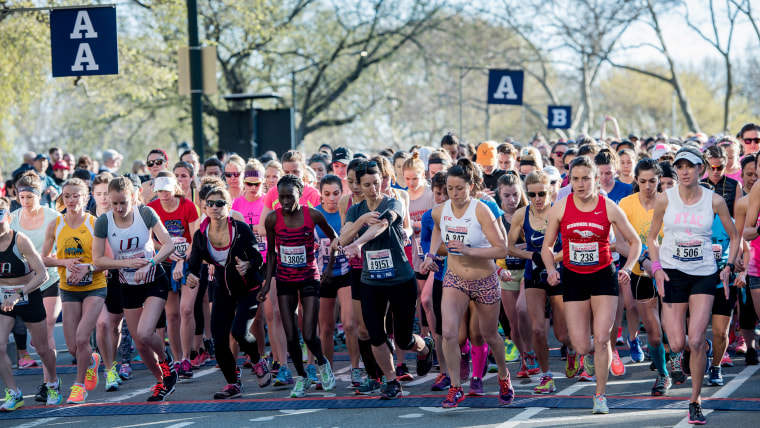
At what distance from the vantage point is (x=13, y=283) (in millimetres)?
7898

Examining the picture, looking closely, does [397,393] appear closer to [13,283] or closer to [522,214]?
[522,214]

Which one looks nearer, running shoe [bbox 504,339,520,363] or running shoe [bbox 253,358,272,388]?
running shoe [bbox 253,358,272,388]

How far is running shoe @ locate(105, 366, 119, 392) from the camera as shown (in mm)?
8422

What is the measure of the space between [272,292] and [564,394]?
272 cm

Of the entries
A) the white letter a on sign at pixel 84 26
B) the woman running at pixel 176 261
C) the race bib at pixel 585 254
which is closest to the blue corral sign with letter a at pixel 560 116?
the white letter a on sign at pixel 84 26

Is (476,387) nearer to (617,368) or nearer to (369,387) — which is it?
Result: (369,387)

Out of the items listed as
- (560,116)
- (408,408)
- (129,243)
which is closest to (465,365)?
(408,408)

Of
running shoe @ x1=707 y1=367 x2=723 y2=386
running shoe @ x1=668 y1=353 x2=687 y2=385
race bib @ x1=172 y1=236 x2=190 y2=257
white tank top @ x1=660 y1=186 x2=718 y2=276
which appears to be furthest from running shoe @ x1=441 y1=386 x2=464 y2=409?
race bib @ x1=172 y1=236 x2=190 y2=257

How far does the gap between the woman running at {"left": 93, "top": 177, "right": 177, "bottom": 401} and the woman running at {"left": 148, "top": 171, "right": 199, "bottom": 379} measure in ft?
2.34

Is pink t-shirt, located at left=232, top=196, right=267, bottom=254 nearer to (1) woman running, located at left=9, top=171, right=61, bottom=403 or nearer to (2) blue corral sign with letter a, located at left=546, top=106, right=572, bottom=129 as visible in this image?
(1) woman running, located at left=9, top=171, right=61, bottom=403

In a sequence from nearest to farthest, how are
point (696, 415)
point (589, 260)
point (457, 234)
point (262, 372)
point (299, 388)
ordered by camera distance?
point (696, 415) < point (589, 260) < point (457, 234) < point (299, 388) < point (262, 372)

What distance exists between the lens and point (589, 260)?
693cm

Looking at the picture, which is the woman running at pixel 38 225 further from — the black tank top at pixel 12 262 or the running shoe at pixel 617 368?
the running shoe at pixel 617 368

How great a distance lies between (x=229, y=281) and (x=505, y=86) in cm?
1363
